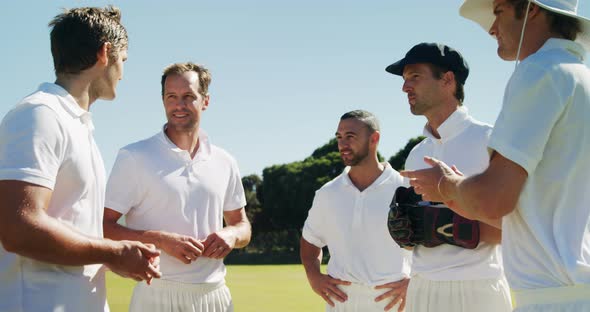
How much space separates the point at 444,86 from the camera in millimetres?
5508

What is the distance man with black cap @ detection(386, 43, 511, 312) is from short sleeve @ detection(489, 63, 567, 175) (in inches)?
77.4

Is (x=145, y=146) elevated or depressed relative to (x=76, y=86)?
depressed

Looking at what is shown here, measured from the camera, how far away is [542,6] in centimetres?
301

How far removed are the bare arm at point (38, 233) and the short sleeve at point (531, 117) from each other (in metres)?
2.03

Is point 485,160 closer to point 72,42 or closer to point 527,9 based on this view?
point 527,9

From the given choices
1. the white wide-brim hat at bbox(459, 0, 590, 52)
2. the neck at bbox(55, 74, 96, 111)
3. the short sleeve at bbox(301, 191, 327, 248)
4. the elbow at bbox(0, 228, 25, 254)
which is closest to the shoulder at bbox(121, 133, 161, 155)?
the neck at bbox(55, 74, 96, 111)

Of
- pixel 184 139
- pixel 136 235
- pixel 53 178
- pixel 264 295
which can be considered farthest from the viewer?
pixel 264 295

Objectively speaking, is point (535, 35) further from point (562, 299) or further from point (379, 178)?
point (379, 178)

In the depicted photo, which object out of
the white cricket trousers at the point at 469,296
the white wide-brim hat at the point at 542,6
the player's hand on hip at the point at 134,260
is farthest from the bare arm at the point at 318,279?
the white wide-brim hat at the point at 542,6

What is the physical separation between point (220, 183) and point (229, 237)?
0.52 metres

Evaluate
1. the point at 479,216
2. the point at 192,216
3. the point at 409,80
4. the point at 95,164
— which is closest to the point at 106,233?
the point at 192,216

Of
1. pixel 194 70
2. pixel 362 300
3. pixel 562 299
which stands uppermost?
pixel 194 70

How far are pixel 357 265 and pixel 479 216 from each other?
4017mm

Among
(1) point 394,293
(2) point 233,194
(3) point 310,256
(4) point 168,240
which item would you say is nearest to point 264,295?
(3) point 310,256
